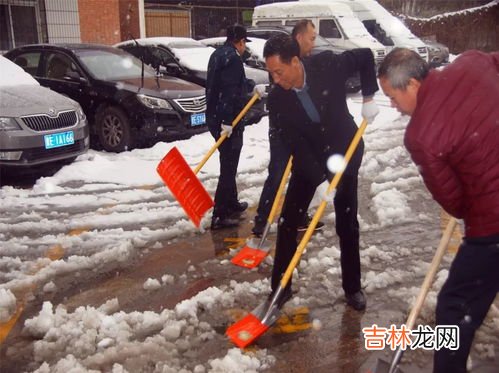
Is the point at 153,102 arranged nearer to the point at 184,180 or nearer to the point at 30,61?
the point at 30,61

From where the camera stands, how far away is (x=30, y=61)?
330 inches

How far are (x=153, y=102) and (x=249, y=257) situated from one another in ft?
13.3

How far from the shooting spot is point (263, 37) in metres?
12.6

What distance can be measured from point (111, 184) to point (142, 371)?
3.80 meters

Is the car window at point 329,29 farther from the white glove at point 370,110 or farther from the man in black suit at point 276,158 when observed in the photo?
the white glove at point 370,110

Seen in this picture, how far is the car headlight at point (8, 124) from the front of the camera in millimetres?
5902

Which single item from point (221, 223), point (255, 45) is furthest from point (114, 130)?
point (255, 45)

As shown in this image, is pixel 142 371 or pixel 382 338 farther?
pixel 382 338

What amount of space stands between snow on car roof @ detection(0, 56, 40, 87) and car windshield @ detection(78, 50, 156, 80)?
3.31 feet

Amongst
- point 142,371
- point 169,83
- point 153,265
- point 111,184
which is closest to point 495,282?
point 142,371

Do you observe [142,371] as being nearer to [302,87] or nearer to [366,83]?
[302,87]

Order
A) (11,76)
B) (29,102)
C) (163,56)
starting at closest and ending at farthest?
(29,102) → (11,76) → (163,56)

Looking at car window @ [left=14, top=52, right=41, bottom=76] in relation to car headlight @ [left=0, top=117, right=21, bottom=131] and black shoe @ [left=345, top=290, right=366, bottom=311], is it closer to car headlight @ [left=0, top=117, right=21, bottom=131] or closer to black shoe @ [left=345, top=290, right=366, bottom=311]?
car headlight @ [left=0, top=117, right=21, bottom=131]

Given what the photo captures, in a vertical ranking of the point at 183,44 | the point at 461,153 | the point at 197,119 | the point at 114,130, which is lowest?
the point at 114,130
